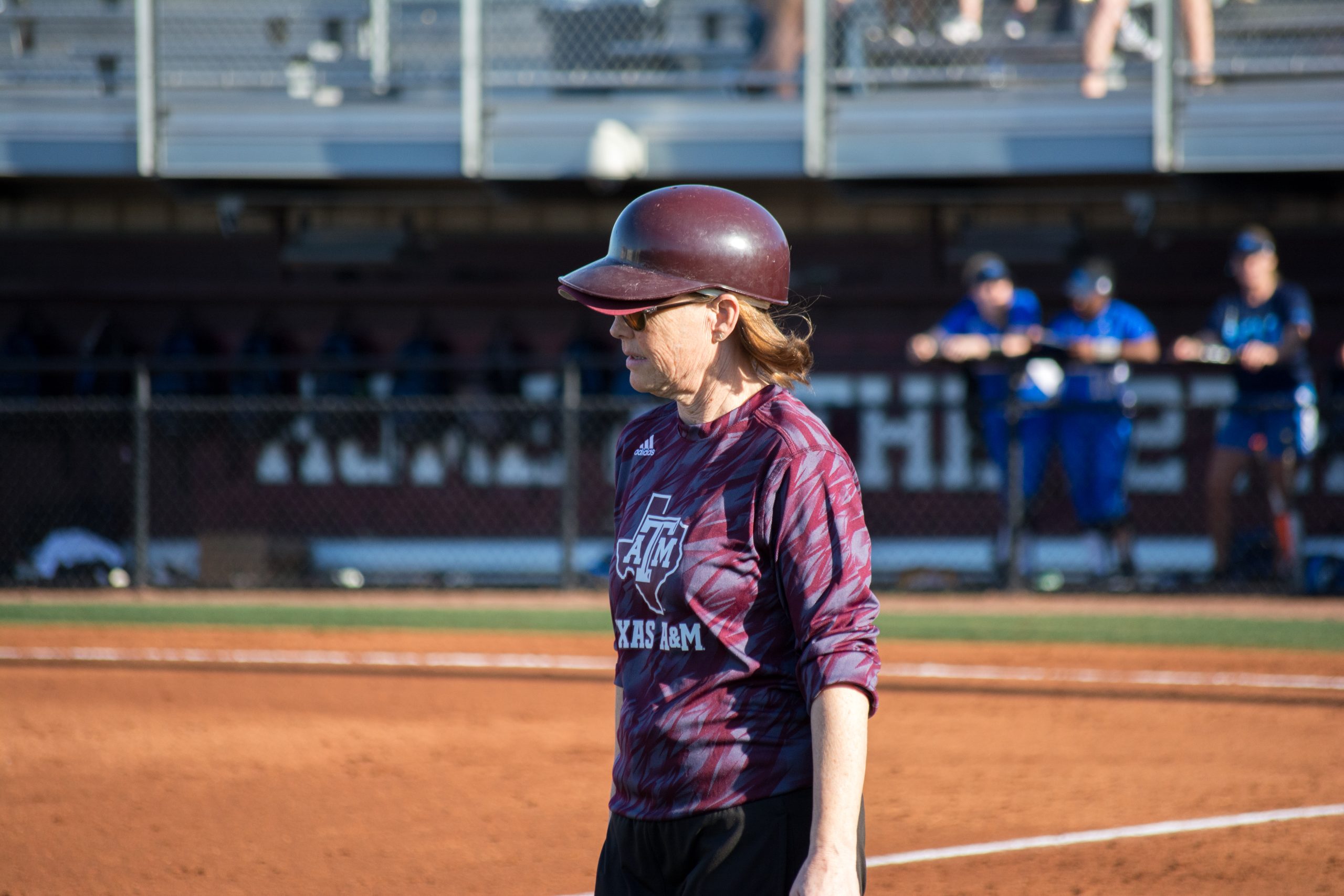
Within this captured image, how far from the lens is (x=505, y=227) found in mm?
14445

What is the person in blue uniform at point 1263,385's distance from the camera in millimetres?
10438

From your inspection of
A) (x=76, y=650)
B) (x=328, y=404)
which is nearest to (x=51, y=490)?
(x=328, y=404)

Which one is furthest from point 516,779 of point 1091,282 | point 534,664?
point 1091,282

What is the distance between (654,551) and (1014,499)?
9.21m

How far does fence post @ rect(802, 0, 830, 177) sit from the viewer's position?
11.5m

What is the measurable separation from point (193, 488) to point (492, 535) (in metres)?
3.10

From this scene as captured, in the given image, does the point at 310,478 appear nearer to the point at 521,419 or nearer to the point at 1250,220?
the point at 521,419

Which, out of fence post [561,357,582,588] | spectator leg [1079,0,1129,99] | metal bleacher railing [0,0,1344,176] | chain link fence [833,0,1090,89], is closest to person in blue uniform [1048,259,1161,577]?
metal bleacher railing [0,0,1344,176]

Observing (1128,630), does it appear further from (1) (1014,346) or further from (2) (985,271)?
(2) (985,271)

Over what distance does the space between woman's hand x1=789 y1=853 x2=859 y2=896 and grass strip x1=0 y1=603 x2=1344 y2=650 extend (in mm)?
7889

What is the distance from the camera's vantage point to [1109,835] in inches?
209

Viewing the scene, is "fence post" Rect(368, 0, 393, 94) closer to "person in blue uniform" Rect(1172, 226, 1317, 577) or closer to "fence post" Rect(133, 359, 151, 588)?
"fence post" Rect(133, 359, 151, 588)

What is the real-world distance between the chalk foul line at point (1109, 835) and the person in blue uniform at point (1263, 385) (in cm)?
533

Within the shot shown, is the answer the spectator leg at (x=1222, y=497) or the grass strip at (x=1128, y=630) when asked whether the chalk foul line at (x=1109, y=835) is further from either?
the spectator leg at (x=1222, y=497)
